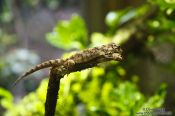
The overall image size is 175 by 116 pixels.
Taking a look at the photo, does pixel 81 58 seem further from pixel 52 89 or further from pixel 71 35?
pixel 71 35

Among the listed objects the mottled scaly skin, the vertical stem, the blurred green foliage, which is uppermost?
the blurred green foliage

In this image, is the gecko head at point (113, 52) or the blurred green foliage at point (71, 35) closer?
the gecko head at point (113, 52)

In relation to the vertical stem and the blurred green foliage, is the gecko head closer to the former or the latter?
the vertical stem

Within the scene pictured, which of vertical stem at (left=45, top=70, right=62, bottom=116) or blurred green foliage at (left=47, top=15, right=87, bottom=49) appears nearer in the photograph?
vertical stem at (left=45, top=70, right=62, bottom=116)

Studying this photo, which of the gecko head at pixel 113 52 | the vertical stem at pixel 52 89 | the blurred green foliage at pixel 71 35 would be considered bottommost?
the vertical stem at pixel 52 89

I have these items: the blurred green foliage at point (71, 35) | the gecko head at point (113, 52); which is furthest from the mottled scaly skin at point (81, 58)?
the blurred green foliage at point (71, 35)

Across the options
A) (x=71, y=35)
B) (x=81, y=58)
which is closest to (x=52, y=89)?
(x=81, y=58)

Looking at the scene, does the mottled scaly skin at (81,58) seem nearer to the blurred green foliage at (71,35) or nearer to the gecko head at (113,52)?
the gecko head at (113,52)

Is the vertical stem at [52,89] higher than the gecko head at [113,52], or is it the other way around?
the gecko head at [113,52]

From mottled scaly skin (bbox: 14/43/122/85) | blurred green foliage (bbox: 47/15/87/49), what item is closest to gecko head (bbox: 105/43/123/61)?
mottled scaly skin (bbox: 14/43/122/85)

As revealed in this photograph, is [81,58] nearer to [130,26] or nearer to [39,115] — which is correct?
[39,115]

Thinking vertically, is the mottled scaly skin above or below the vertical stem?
above
